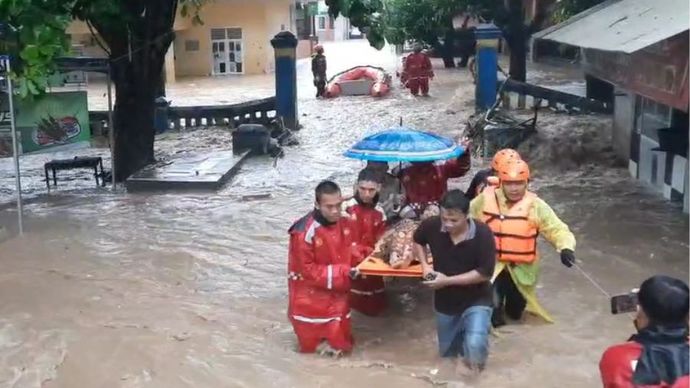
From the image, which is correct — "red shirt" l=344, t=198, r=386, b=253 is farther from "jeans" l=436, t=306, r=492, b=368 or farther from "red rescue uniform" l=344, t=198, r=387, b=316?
"jeans" l=436, t=306, r=492, b=368

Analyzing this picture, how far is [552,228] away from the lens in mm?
5910

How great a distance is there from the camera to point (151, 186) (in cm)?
1290

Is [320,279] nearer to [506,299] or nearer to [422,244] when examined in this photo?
[422,244]

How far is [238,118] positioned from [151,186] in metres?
6.88

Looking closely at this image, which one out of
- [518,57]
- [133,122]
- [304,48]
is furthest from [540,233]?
[304,48]

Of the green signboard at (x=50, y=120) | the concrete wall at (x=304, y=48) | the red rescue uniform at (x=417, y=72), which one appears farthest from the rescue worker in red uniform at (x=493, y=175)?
the concrete wall at (x=304, y=48)

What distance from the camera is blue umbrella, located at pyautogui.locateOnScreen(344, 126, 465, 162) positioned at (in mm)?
6719

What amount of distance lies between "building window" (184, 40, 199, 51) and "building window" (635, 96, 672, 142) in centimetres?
2520

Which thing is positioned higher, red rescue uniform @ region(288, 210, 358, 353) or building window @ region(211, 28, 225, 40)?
building window @ region(211, 28, 225, 40)

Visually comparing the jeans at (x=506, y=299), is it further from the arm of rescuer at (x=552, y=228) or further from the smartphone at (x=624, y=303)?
the smartphone at (x=624, y=303)

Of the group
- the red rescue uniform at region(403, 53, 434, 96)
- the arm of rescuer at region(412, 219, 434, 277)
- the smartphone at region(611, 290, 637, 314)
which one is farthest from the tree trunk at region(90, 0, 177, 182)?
the red rescue uniform at region(403, 53, 434, 96)

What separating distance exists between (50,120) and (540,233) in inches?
284

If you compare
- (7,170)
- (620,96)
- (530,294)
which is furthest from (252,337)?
(7,170)

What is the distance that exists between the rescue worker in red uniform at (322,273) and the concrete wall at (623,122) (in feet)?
25.1
